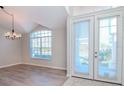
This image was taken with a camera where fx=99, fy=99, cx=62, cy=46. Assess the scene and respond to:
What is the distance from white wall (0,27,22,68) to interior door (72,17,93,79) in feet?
14.1

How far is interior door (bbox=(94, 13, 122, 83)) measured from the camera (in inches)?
125

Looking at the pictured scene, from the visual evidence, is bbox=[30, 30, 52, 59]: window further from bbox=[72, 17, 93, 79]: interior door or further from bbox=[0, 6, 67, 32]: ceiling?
bbox=[72, 17, 93, 79]: interior door

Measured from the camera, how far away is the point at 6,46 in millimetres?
6059

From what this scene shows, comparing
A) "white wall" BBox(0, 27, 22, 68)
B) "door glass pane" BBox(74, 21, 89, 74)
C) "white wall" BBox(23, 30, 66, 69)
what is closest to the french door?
"door glass pane" BBox(74, 21, 89, 74)

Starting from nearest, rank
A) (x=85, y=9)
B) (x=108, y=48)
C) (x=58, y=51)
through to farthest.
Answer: (x=108, y=48)
(x=85, y=9)
(x=58, y=51)

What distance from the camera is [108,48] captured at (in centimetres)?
339

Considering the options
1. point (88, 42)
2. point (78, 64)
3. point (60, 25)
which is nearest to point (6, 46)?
point (60, 25)

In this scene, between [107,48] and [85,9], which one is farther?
[85,9]

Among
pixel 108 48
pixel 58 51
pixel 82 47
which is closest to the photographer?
pixel 108 48

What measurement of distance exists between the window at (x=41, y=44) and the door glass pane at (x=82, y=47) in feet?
7.29

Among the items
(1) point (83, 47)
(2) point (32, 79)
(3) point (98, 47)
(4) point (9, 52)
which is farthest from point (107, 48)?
(4) point (9, 52)

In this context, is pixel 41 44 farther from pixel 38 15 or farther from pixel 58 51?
pixel 38 15

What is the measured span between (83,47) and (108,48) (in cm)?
89

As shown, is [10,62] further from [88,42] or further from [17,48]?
[88,42]
